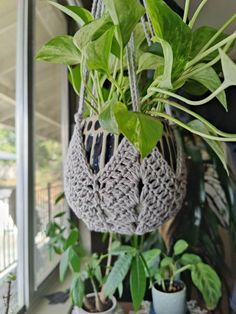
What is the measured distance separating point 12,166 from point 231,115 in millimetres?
799

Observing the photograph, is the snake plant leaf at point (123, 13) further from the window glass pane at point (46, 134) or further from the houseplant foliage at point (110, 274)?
the window glass pane at point (46, 134)

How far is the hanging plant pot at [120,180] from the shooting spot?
0.48 meters

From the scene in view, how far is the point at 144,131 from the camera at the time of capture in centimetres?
38

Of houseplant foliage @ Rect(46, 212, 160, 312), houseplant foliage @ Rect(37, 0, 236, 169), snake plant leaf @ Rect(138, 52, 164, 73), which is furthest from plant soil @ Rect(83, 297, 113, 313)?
snake plant leaf @ Rect(138, 52, 164, 73)

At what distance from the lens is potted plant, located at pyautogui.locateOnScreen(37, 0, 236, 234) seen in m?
0.40

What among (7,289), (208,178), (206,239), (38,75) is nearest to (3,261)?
(7,289)

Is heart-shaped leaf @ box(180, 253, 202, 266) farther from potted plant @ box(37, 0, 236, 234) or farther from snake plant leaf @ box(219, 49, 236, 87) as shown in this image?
snake plant leaf @ box(219, 49, 236, 87)

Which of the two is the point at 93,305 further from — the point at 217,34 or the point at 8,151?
the point at 217,34

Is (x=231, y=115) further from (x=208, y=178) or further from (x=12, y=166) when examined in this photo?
(x=12, y=166)

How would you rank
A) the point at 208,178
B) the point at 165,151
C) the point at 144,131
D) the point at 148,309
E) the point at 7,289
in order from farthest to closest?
1. the point at 208,178
2. the point at 148,309
3. the point at 7,289
4. the point at 165,151
5. the point at 144,131

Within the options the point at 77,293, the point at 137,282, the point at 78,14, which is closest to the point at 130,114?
the point at 78,14

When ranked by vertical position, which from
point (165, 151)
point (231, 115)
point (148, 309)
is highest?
point (231, 115)

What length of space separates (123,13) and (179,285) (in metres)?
1.02

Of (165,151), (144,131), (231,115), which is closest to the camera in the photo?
(144,131)
